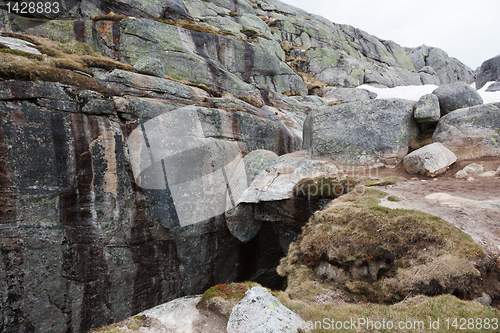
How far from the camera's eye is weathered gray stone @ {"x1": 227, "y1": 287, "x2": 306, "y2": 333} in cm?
594

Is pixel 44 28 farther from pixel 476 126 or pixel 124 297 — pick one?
pixel 476 126

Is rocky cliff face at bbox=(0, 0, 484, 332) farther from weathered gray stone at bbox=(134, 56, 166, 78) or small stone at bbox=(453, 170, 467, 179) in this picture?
small stone at bbox=(453, 170, 467, 179)

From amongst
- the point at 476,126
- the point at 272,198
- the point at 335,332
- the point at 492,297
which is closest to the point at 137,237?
the point at 272,198

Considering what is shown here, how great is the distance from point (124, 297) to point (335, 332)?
13686mm

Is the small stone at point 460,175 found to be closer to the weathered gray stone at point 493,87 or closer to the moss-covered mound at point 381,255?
the moss-covered mound at point 381,255

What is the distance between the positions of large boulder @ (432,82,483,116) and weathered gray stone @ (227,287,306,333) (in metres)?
18.1

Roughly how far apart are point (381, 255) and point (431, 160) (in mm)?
9100

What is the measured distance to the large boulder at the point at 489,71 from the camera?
35031 millimetres

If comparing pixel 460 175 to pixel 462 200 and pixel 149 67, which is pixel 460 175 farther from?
pixel 149 67

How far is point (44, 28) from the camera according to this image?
2236 centimetres

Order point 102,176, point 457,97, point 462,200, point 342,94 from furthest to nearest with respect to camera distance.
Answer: point 342,94 < point 457,97 < point 102,176 < point 462,200

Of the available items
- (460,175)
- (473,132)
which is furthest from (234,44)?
(460,175)

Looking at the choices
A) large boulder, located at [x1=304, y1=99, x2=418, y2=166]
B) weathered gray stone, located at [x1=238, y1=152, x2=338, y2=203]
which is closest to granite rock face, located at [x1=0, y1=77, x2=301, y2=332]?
weathered gray stone, located at [x1=238, y1=152, x2=338, y2=203]

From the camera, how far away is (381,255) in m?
8.00
